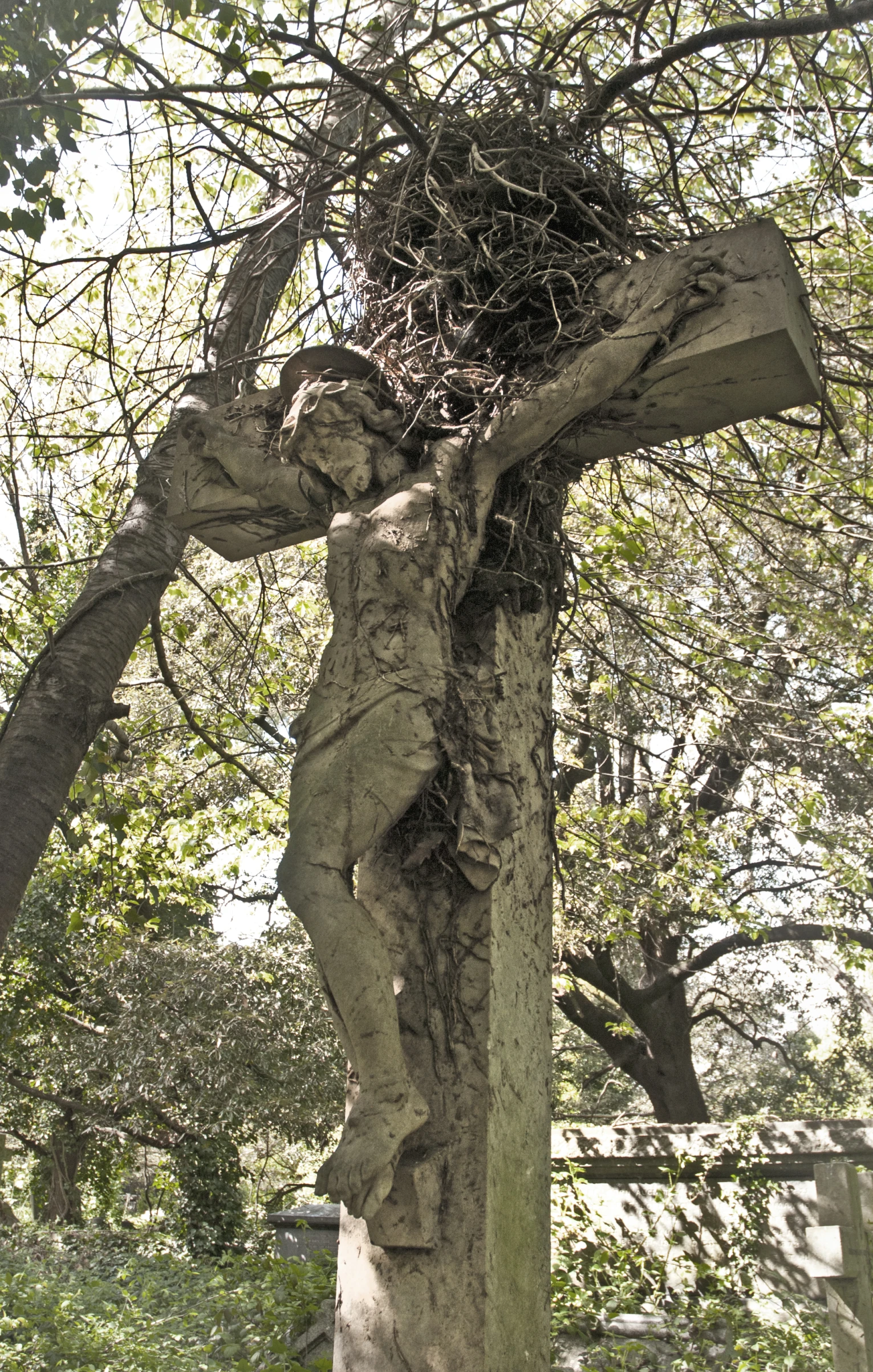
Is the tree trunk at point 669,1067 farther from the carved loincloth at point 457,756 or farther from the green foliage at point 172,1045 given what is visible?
the carved loincloth at point 457,756

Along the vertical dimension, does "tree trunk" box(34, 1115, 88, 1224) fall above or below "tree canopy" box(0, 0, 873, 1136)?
below

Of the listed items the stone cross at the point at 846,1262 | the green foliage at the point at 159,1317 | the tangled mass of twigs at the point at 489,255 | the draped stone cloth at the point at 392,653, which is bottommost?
the green foliage at the point at 159,1317

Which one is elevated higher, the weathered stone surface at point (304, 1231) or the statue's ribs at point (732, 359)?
the statue's ribs at point (732, 359)

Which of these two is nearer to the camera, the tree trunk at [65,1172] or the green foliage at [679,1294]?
the green foliage at [679,1294]

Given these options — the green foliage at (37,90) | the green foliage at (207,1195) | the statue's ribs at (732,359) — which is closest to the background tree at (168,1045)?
the green foliage at (207,1195)

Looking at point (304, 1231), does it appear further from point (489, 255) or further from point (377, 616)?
point (489, 255)

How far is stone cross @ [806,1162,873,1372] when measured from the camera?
4.35 meters

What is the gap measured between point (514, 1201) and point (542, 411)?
181 cm

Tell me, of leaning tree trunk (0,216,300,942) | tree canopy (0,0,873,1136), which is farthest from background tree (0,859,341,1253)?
leaning tree trunk (0,216,300,942)

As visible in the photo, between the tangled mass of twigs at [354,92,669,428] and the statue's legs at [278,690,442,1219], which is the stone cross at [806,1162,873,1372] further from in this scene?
the tangled mass of twigs at [354,92,669,428]

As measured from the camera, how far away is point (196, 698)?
10.6 metres

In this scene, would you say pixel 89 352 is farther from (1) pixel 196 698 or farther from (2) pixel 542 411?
(1) pixel 196 698

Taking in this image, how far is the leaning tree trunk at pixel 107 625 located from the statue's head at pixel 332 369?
0.57 m

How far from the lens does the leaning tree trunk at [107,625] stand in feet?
11.5
